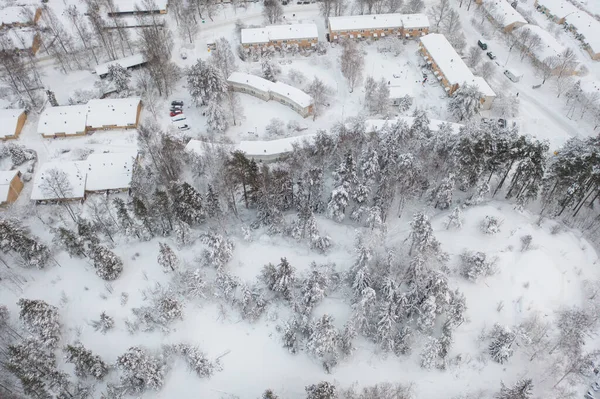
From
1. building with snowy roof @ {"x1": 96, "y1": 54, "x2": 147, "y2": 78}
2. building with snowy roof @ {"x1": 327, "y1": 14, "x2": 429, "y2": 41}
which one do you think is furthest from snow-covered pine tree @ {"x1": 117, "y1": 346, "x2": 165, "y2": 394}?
building with snowy roof @ {"x1": 327, "y1": 14, "x2": 429, "y2": 41}

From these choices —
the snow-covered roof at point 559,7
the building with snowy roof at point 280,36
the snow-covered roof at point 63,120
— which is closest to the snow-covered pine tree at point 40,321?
the snow-covered roof at point 63,120

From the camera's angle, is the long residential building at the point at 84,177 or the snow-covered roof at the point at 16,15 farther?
the snow-covered roof at the point at 16,15

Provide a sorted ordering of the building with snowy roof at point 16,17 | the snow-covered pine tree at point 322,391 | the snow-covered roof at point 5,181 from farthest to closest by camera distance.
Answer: the building with snowy roof at point 16,17, the snow-covered roof at point 5,181, the snow-covered pine tree at point 322,391

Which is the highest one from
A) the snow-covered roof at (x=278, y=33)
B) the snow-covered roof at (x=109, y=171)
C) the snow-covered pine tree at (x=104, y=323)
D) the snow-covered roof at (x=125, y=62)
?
the snow-covered roof at (x=278, y=33)

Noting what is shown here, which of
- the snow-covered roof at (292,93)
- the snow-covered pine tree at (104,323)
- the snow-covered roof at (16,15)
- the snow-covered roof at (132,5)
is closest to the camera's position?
the snow-covered pine tree at (104,323)

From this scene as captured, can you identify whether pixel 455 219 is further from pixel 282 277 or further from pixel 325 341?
pixel 325 341

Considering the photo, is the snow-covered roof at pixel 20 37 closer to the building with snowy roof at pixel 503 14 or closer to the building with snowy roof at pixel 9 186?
the building with snowy roof at pixel 9 186

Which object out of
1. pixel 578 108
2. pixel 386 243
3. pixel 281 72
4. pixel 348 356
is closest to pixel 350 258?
pixel 386 243

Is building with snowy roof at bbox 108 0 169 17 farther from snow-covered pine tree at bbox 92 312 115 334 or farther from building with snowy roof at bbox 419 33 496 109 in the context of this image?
snow-covered pine tree at bbox 92 312 115 334

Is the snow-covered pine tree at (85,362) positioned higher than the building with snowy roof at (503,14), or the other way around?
the building with snowy roof at (503,14)
